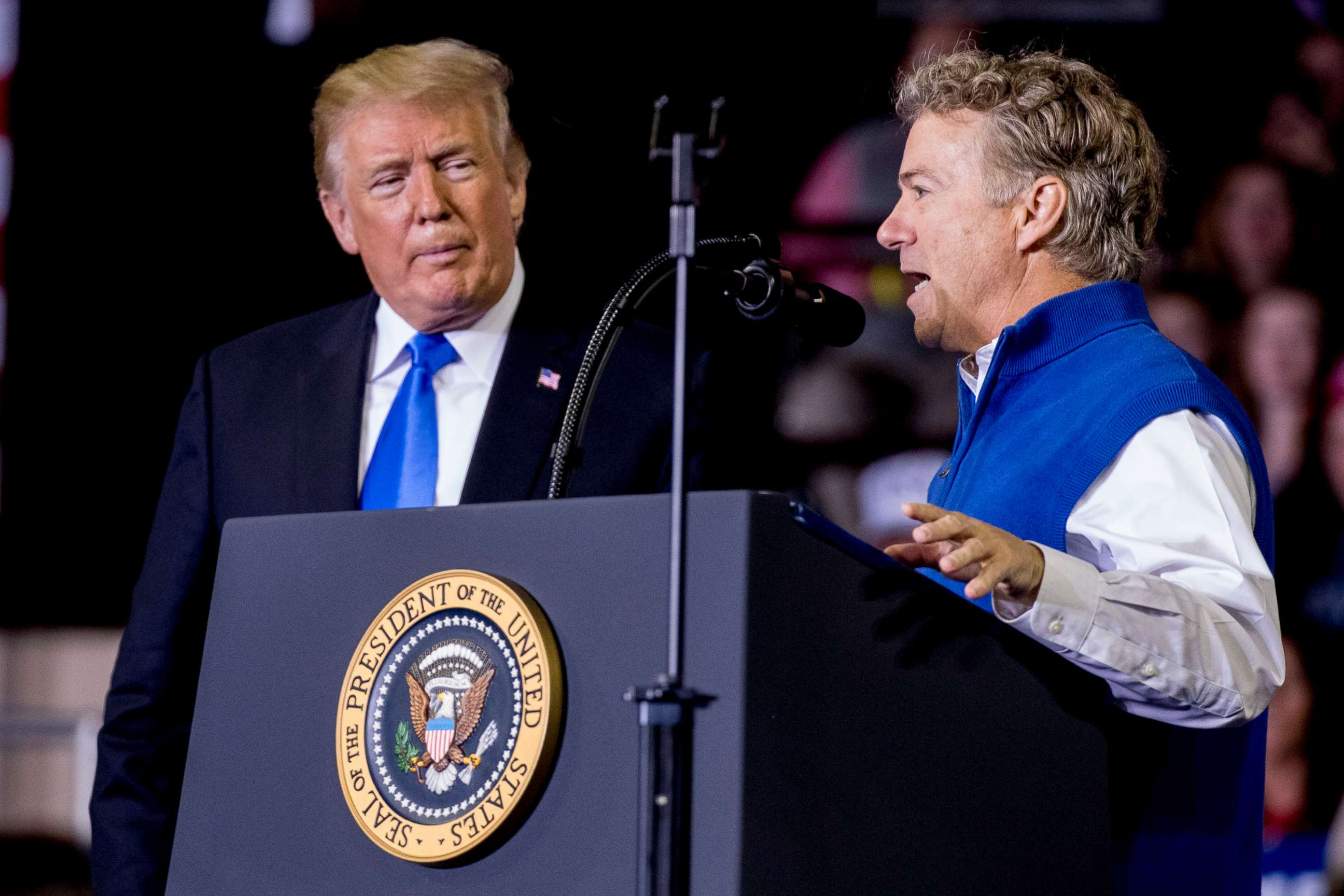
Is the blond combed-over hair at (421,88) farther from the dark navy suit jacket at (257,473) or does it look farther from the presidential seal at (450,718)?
the presidential seal at (450,718)

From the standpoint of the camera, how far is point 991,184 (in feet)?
5.03

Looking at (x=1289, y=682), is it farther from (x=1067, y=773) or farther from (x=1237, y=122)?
(x=1067, y=773)

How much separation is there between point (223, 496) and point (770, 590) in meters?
1.20

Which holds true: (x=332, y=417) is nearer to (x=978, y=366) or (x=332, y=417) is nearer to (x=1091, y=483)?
(x=978, y=366)

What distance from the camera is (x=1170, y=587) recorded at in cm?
108

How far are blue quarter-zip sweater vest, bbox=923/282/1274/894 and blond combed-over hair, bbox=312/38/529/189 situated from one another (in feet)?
3.41

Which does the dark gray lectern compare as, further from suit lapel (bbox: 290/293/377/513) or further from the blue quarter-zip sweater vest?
suit lapel (bbox: 290/293/377/513)

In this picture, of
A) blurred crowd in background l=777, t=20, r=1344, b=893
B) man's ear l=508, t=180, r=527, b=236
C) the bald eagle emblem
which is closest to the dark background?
blurred crowd in background l=777, t=20, r=1344, b=893

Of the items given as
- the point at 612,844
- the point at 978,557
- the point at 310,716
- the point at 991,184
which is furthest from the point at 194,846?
the point at 991,184

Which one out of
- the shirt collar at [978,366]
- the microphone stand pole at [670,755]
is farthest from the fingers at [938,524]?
the shirt collar at [978,366]

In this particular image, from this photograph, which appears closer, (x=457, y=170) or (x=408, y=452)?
(x=408, y=452)

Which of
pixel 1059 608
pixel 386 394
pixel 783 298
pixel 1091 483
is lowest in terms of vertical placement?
pixel 1059 608

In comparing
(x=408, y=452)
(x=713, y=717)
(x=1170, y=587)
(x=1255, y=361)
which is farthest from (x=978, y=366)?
(x=1255, y=361)

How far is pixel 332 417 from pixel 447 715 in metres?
1.02
